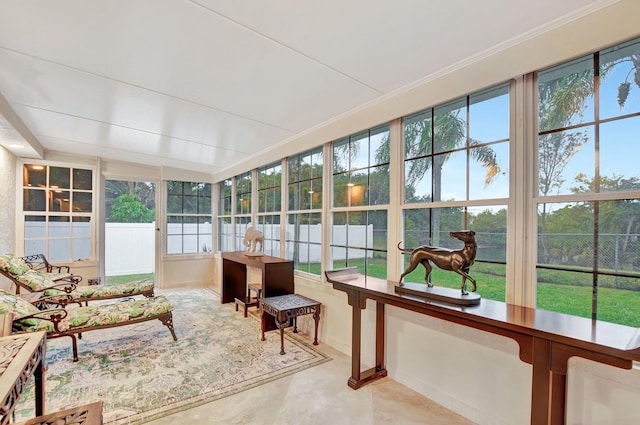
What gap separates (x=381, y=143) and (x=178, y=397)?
2623 mm

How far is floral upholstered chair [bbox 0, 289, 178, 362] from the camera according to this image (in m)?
2.33

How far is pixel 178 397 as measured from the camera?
2.15 metres

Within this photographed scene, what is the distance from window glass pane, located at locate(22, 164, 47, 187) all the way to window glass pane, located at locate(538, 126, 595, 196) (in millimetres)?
6418

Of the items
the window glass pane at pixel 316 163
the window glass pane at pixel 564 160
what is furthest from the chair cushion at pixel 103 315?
the window glass pane at pixel 564 160

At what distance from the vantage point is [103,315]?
284 cm

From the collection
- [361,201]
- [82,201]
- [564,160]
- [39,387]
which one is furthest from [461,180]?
[82,201]

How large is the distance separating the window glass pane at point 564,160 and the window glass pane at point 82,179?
20.5 feet

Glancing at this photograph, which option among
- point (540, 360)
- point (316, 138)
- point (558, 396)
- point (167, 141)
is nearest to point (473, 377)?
point (558, 396)

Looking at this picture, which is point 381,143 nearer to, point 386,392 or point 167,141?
point 386,392

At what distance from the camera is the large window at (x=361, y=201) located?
268 cm

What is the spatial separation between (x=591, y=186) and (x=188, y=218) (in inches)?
242

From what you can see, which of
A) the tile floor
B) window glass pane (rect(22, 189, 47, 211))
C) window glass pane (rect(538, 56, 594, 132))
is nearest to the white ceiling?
window glass pane (rect(538, 56, 594, 132))

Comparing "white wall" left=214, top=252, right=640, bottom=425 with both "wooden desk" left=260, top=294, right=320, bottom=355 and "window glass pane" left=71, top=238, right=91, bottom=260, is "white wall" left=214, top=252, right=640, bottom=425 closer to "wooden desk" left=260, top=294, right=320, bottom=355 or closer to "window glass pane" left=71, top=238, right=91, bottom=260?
"wooden desk" left=260, top=294, right=320, bottom=355

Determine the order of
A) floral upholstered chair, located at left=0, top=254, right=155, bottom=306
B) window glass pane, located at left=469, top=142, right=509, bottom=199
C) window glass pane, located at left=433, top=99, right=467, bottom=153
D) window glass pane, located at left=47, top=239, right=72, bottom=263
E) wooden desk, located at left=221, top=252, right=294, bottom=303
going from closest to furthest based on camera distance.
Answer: window glass pane, located at left=469, top=142, right=509, bottom=199 < window glass pane, located at left=433, top=99, right=467, bottom=153 < floral upholstered chair, located at left=0, top=254, right=155, bottom=306 < wooden desk, located at left=221, top=252, right=294, bottom=303 < window glass pane, located at left=47, top=239, right=72, bottom=263
